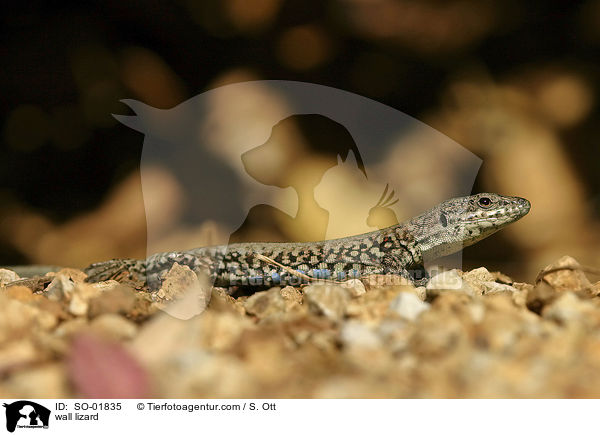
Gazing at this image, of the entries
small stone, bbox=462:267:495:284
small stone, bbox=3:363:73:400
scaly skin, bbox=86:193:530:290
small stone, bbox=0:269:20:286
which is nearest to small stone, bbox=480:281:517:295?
small stone, bbox=462:267:495:284

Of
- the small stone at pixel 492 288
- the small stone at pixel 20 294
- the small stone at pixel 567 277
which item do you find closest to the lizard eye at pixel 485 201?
the small stone at pixel 492 288

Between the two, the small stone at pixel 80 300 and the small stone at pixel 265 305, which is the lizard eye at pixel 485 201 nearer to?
the small stone at pixel 265 305

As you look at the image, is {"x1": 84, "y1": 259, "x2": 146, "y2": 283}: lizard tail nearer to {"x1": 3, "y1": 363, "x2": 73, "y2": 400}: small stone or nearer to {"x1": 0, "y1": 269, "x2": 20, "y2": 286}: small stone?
{"x1": 0, "y1": 269, "x2": 20, "y2": 286}: small stone

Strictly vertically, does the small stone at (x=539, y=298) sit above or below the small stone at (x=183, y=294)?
below

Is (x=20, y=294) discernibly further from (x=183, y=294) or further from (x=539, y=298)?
(x=539, y=298)

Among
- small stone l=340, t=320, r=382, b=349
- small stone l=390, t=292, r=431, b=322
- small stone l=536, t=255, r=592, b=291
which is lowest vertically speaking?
small stone l=340, t=320, r=382, b=349

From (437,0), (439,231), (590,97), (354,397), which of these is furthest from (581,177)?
(354,397)

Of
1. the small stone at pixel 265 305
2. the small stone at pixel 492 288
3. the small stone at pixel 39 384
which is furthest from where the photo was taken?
the small stone at pixel 492 288
